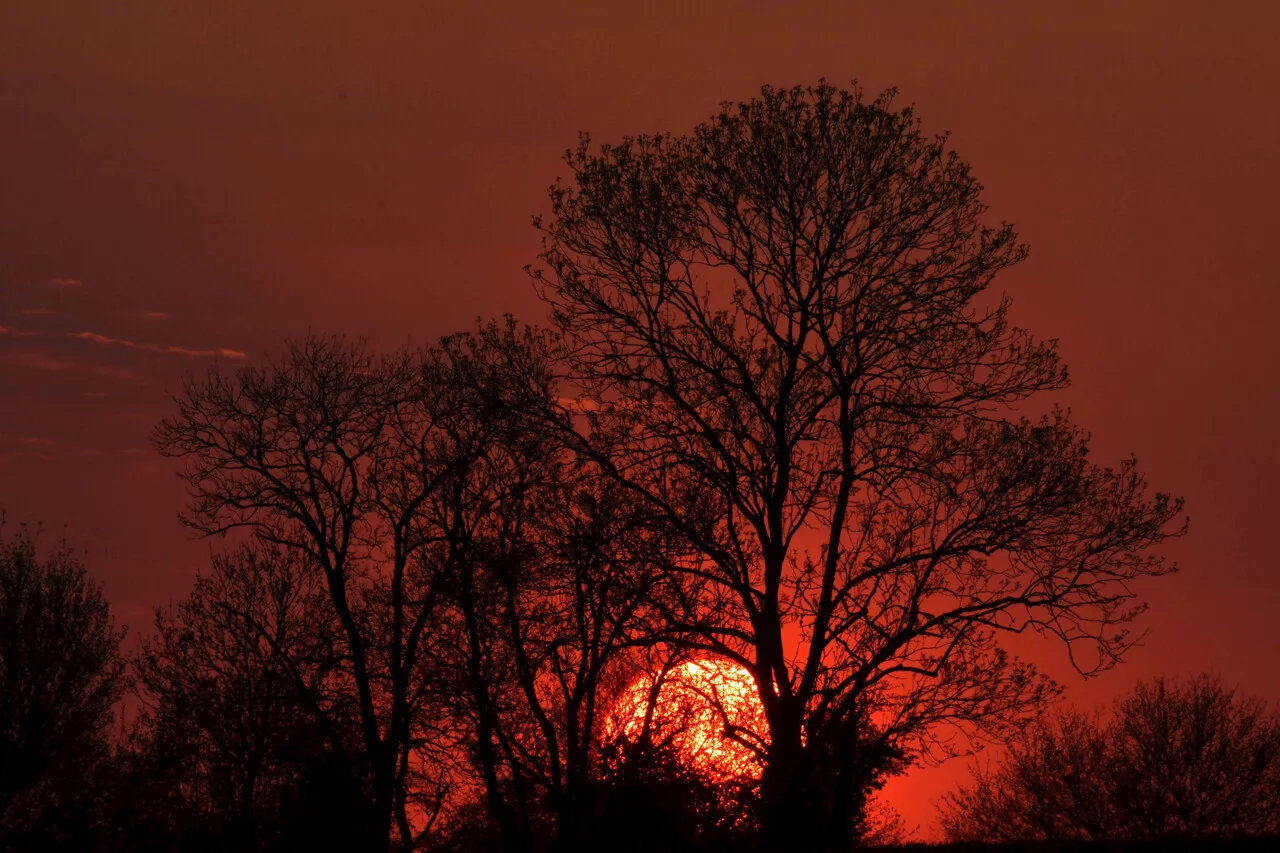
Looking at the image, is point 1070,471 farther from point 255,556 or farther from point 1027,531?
point 255,556

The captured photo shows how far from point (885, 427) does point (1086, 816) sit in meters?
33.6

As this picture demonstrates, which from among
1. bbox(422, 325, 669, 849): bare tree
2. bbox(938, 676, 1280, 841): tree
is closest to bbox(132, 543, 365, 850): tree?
bbox(422, 325, 669, 849): bare tree

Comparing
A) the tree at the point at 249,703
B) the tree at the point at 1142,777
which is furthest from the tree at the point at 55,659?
the tree at the point at 1142,777

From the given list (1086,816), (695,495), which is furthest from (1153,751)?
(695,495)

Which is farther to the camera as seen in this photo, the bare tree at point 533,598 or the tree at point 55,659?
the tree at point 55,659

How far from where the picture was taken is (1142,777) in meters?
46.8

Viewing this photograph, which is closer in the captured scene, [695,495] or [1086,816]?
[695,495]

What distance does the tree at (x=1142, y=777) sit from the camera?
45.7 meters

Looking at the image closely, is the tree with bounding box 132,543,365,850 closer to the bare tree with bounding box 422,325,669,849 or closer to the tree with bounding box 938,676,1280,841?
the bare tree with bounding box 422,325,669,849

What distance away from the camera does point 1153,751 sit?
1874 inches

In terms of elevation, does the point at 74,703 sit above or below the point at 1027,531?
above

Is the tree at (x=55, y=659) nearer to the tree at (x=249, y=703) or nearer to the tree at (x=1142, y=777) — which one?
the tree at (x=249, y=703)

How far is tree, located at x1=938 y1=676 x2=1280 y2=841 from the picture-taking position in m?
45.7

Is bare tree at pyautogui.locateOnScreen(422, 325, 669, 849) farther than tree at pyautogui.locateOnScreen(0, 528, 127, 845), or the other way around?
tree at pyautogui.locateOnScreen(0, 528, 127, 845)
